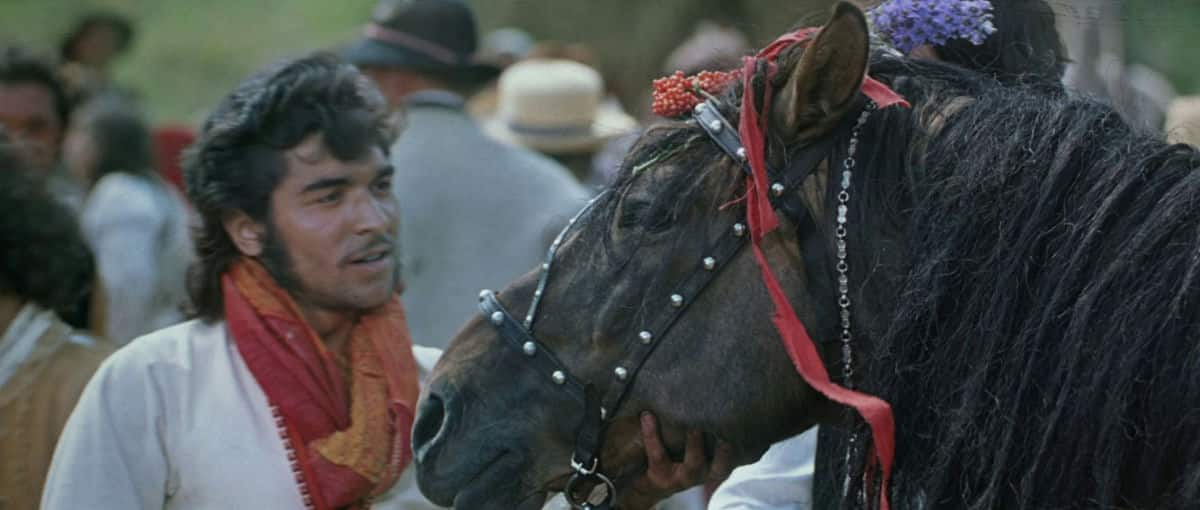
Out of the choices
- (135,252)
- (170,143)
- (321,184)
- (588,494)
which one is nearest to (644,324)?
(588,494)

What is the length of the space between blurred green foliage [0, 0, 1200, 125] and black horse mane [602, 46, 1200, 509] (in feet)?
24.0

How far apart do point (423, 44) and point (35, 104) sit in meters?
1.59

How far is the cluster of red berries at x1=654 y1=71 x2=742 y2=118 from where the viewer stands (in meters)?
2.80

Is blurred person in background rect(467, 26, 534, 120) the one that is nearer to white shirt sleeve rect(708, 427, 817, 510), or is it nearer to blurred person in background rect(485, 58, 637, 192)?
blurred person in background rect(485, 58, 637, 192)

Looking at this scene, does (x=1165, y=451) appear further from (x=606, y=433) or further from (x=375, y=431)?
(x=375, y=431)

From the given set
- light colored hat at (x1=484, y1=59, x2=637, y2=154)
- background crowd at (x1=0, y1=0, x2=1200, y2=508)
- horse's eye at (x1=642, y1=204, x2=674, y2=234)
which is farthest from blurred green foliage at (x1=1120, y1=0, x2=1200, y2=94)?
light colored hat at (x1=484, y1=59, x2=637, y2=154)

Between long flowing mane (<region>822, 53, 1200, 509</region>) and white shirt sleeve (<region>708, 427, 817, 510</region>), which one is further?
white shirt sleeve (<region>708, 427, 817, 510</region>)

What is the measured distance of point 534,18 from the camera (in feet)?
40.8

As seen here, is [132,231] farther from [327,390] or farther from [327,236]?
[327,390]

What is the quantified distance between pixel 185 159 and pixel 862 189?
1703 millimetres

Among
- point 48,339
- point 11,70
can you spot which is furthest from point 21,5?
point 48,339

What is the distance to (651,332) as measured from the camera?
8.83 ft

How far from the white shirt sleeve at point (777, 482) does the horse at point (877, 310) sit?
0.32 meters

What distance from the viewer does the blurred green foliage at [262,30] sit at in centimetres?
1253
